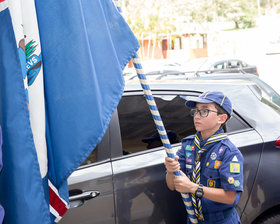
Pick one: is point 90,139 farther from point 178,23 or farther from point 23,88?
Answer: point 178,23

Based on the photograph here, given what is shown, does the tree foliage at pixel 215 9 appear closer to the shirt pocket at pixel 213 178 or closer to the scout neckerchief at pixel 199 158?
the scout neckerchief at pixel 199 158

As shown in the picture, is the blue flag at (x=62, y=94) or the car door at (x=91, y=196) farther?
the car door at (x=91, y=196)

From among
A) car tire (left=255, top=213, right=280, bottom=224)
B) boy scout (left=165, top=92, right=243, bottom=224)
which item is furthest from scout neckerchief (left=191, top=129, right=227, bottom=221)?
car tire (left=255, top=213, right=280, bottom=224)

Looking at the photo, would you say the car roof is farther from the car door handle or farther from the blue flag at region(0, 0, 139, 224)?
the blue flag at region(0, 0, 139, 224)

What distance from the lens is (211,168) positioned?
8.05 ft

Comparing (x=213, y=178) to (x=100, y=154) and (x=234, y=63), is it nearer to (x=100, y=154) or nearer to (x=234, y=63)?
(x=100, y=154)

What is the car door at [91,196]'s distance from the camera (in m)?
2.53

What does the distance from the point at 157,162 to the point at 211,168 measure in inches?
18.5

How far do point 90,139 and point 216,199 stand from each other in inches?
37.2

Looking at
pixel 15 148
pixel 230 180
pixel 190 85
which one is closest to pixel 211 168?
pixel 230 180

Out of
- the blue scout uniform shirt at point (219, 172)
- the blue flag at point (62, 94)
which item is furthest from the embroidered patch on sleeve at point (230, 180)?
the blue flag at point (62, 94)

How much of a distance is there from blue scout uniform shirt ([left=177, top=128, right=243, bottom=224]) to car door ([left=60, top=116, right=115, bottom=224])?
53 centimetres

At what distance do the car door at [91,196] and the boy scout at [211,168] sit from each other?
0.41 meters

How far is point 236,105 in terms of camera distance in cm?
321
